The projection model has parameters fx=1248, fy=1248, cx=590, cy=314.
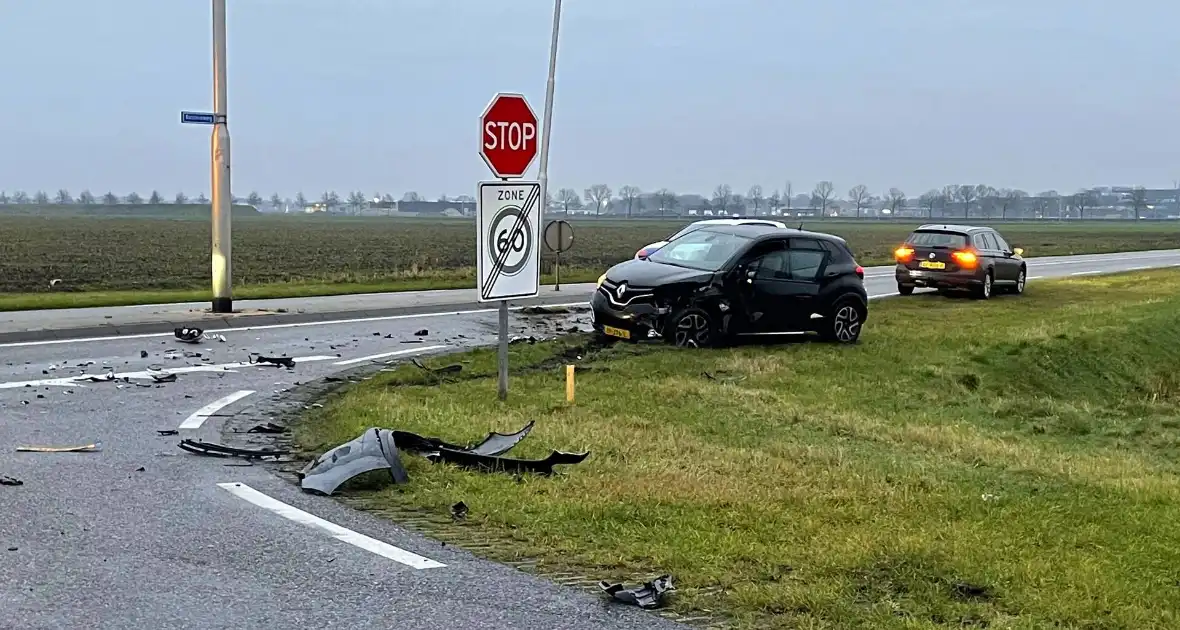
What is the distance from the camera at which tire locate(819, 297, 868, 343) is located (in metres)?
17.4

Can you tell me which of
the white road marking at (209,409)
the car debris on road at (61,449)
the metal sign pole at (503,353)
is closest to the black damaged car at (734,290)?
the metal sign pole at (503,353)

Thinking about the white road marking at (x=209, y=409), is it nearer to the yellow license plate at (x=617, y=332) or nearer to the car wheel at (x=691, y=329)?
the yellow license plate at (x=617, y=332)

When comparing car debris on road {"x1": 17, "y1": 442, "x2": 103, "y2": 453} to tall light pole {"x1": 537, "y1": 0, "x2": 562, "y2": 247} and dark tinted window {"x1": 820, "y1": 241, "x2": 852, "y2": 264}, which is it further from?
tall light pole {"x1": 537, "y1": 0, "x2": 562, "y2": 247}

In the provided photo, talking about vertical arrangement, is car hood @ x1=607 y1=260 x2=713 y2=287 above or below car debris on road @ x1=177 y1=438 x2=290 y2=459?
above

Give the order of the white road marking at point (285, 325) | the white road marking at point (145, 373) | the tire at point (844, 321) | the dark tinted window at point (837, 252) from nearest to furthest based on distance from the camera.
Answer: the white road marking at point (145, 373) < the white road marking at point (285, 325) < the tire at point (844, 321) < the dark tinted window at point (837, 252)

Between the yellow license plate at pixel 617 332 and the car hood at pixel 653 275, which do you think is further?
the yellow license plate at pixel 617 332

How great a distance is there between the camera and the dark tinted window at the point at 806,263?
17.0 metres

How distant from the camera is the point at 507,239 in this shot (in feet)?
35.8

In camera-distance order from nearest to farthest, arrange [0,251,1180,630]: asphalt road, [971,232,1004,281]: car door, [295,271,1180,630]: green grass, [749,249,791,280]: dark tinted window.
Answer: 1. [0,251,1180,630]: asphalt road
2. [295,271,1180,630]: green grass
3. [749,249,791,280]: dark tinted window
4. [971,232,1004,281]: car door

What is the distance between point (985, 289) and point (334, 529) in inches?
925

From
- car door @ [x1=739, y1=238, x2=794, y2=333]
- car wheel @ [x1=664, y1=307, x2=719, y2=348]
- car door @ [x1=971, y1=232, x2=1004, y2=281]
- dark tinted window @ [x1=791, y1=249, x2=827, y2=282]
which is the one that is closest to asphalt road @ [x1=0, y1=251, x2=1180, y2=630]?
car wheel @ [x1=664, y1=307, x2=719, y2=348]

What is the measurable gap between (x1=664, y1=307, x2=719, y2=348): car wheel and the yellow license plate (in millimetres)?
512

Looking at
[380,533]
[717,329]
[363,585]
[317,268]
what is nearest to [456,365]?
[717,329]

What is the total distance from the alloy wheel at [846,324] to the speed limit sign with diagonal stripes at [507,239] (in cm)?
753
